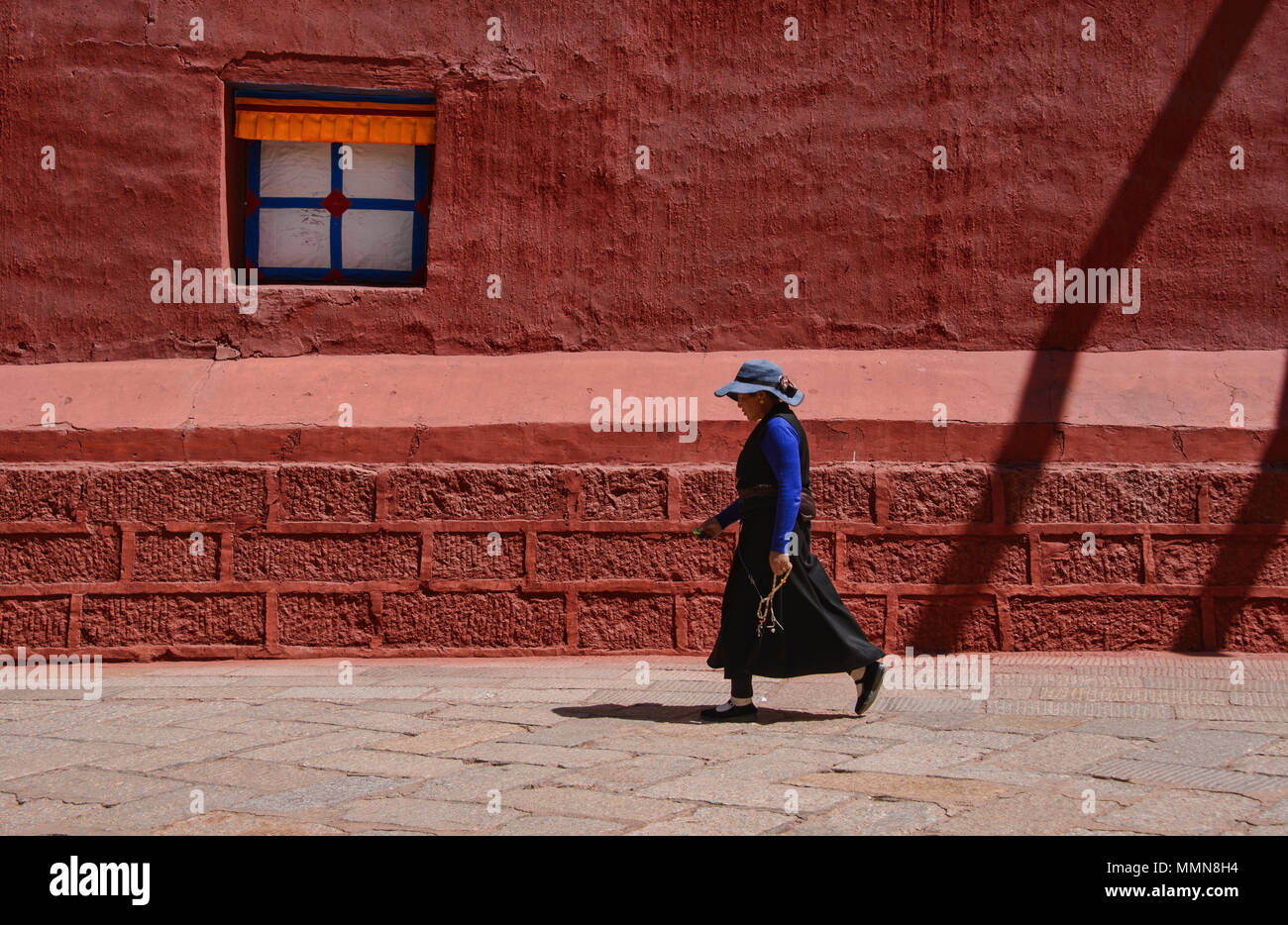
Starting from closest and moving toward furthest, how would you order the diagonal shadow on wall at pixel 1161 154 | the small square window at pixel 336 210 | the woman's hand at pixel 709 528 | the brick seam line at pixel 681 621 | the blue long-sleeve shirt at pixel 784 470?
the blue long-sleeve shirt at pixel 784 470
the woman's hand at pixel 709 528
the brick seam line at pixel 681 621
the diagonal shadow on wall at pixel 1161 154
the small square window at pixel 336 210

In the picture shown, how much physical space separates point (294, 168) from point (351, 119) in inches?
20.2

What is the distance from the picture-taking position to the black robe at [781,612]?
567 cm


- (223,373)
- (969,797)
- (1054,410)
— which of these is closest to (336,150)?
(223,373)

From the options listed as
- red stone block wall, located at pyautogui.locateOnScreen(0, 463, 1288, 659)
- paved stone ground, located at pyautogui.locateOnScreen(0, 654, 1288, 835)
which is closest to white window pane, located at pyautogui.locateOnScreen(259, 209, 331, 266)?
red stone block wall, located at pyautogui.locateOnScreen(0, 463, 1288, 659)

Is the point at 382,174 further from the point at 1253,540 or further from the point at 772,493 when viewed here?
the point at 1253,540

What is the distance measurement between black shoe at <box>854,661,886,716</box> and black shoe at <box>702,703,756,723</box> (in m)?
0.48

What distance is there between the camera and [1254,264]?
25.9ft

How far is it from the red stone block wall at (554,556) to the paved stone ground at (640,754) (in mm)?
409

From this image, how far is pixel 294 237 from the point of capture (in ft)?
27.2

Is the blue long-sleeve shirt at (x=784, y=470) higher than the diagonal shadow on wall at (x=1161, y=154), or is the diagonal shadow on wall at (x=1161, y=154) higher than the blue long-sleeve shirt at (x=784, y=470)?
the diagonal shadow on wall at (x=1161, y=154)

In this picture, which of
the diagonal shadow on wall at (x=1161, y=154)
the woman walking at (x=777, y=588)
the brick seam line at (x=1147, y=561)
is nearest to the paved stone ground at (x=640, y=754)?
the woman walking at (x=777, y=588)

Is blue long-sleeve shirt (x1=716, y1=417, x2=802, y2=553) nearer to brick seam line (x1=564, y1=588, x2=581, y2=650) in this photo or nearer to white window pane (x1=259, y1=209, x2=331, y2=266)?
brick seam line (x1=564, y1=588, x2=581, y2=650)

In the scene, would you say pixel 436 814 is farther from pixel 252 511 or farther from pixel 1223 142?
pixel 1223 142

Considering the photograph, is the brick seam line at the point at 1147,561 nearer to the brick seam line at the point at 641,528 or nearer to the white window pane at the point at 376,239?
the brick seam line at the point at 641,528
